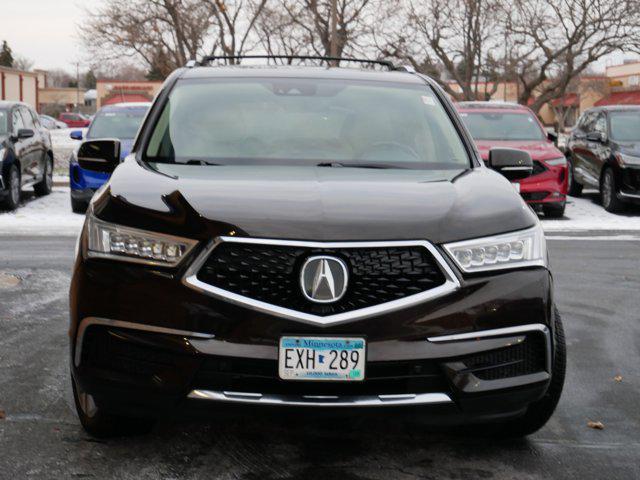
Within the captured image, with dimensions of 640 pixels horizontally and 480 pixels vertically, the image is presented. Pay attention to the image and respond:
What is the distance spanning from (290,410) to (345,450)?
714 mm

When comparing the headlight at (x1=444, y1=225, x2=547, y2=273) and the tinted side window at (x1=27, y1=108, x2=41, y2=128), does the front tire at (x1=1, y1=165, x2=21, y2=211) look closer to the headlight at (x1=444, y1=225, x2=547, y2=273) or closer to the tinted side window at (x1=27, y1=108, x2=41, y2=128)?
the tinted side window at (x1=27, y1=108, x2=41, y2=128)

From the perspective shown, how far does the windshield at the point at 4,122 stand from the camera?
15.2m

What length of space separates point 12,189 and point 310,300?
12.2 metres

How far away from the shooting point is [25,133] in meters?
15.1

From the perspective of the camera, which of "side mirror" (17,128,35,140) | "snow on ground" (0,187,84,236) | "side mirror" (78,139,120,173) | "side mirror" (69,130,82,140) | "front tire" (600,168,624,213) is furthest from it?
"side mirror" (69,130,82,140)

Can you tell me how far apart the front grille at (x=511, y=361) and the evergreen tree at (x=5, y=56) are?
124 m

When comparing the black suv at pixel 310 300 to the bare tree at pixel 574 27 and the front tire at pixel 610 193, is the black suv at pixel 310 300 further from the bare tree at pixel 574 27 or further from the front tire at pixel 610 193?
the bare tree at pixel 574 27

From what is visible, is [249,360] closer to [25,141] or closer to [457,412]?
[457,412]

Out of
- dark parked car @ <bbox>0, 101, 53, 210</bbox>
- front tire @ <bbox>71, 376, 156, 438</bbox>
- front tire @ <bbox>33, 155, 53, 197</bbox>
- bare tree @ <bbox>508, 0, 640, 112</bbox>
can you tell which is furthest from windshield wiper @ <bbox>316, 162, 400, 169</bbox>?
bare tree @ <bbox>508, 0, 640, 112</bbox>

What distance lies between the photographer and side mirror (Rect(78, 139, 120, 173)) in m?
5.23

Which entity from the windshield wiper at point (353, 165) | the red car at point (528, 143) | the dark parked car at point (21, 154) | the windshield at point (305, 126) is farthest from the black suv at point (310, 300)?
the dark parked car at point (21, 154)

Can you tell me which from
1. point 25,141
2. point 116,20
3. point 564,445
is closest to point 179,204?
point 564,445

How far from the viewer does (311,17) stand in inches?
1714

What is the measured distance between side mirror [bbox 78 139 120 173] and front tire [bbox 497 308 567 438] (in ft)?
7.86
